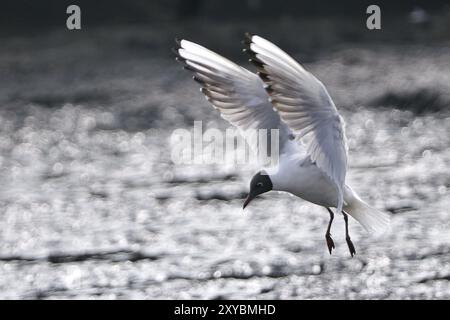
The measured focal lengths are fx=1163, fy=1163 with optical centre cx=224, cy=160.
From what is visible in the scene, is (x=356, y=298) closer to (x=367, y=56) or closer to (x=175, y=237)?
(x=175, y=237)

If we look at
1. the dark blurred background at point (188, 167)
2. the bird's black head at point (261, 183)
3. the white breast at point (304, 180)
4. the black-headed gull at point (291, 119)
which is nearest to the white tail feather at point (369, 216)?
the black-headed gull at point (291, 119)

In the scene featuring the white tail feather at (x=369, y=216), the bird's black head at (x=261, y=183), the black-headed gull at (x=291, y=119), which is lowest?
the white tail feather at (x=369, y=216)

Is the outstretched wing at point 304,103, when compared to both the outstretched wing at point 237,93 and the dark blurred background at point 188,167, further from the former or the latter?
the dark blurred background at point 188,167

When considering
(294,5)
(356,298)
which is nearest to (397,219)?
(356,298)

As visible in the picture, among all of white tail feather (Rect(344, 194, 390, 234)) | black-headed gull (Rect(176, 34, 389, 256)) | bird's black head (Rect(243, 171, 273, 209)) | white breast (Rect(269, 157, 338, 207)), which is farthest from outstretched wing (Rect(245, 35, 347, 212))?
white tail feather (Rect(344, 194, 390, 234))

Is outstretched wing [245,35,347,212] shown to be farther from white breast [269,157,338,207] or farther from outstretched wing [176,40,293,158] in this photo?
outstretched wing [176,40,293,158]

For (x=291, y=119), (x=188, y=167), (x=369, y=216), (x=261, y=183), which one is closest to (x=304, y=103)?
(x=291, y=119)

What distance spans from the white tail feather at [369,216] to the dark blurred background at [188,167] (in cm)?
177

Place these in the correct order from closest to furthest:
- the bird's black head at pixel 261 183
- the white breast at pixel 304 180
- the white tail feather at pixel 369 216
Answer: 1. the white breast at pixel 304 180
2. the bird's black head at pixel 261 183
3. the white tail feather at pixel 369 216

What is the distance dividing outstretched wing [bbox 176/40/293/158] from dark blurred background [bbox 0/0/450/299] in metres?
2.41

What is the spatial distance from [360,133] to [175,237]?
4.03 metres

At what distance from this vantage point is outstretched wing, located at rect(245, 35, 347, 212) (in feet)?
21.1

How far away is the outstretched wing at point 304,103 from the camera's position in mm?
6422

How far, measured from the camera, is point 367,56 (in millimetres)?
16203
